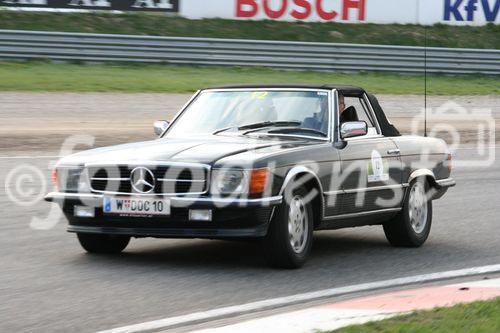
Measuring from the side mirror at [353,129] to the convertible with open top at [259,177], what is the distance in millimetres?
11

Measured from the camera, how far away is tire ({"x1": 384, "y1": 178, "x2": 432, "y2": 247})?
9.89 meters

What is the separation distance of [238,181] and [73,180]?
4.28ft

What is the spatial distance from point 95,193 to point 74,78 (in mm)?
16661

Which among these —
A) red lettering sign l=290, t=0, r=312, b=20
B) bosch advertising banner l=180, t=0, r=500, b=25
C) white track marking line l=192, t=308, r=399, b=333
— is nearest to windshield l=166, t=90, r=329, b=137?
white track marking line l=192, t=308, r=399, b=333

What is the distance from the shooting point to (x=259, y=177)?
8102 millimetres

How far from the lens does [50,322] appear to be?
646cm

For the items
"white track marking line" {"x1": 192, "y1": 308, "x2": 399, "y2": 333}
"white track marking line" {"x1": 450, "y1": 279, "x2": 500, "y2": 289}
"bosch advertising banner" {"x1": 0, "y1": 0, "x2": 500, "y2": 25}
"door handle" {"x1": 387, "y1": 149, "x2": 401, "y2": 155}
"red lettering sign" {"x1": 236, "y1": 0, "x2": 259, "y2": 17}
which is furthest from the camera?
"red lettering sign" {"x1": 236, "y1": 0, "x2": 259, "y2": 17}

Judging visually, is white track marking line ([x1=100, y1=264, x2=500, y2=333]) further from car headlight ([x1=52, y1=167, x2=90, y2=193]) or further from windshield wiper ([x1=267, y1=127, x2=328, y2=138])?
car headlight ([x1=52, y1=167, x2=90, y2=193])

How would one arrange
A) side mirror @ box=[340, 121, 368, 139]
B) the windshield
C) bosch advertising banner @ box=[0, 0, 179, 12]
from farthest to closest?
bosch advertising banner @ box=[0, 0, 179, 12] < the windshield < side mirror @ box=[340, 121, 368, 139]

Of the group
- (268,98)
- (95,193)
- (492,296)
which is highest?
(268,98)

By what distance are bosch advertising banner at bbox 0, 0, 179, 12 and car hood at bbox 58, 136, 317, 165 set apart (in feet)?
71.4

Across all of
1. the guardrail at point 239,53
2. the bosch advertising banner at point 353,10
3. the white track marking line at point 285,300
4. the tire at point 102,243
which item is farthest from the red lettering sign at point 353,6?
the tire at point 102,243

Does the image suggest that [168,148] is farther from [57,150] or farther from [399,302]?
[57,150]

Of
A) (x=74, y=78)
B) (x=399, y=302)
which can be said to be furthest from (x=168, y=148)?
(x=74, y=78)
